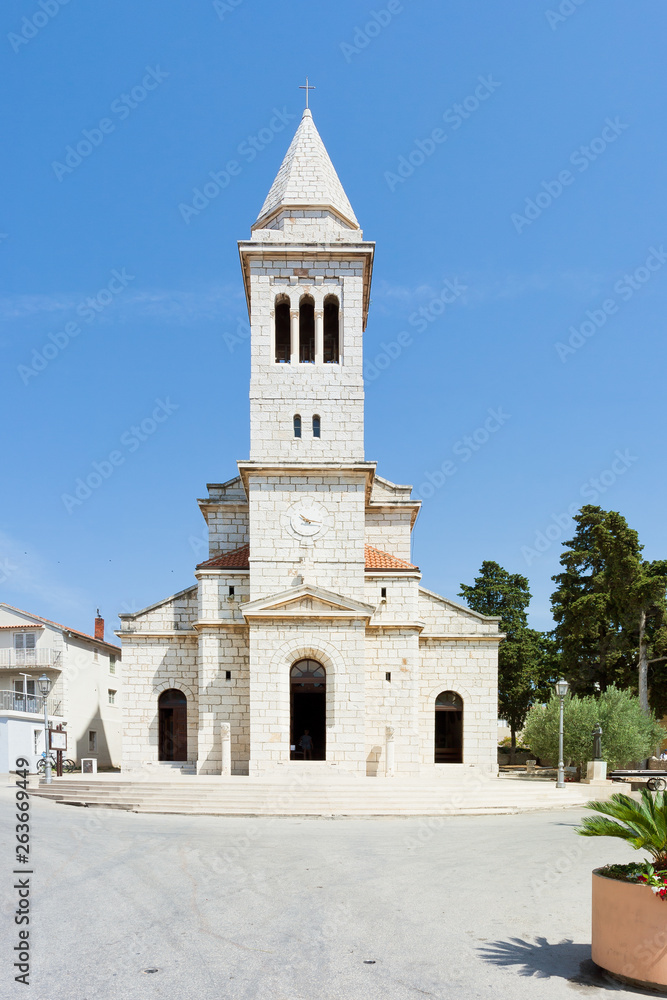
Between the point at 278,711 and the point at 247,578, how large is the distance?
516cm

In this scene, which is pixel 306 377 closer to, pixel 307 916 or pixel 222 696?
pixel 222 696

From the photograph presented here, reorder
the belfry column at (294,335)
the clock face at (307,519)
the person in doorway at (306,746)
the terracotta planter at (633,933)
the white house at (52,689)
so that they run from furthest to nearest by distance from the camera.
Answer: the white house at (52,689), the belfry column at (294,335), the clock face at (307,519), the person in doorway at (306,746), the terracotta planter at (633,933)

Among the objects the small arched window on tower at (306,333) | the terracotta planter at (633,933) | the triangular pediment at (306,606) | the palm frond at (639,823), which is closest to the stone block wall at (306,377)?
the small arched window on tower at (306,333)

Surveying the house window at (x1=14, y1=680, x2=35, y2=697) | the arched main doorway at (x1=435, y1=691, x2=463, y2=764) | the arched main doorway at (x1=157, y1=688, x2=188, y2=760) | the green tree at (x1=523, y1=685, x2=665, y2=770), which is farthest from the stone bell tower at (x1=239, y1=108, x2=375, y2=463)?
the house window at (x1=14, y1=680, x2=35, y2=697)

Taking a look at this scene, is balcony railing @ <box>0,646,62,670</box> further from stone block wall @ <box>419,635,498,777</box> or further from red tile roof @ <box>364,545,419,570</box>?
stone block wall @ <box>419,635,498,777</box>

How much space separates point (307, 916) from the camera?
1058 centimetres

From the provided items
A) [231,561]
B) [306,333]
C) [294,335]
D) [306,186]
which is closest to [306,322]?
[306,333]

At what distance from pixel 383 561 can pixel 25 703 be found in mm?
19352

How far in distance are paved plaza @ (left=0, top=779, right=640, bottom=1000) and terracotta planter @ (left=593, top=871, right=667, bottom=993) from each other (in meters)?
0.25

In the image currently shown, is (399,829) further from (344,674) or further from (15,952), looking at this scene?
(15,952)

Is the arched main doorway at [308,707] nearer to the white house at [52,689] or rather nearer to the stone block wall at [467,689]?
the stone block wall at [467,689]

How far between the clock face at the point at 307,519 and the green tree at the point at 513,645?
19971 millimetres

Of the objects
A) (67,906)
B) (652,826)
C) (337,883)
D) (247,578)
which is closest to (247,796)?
(247,578)

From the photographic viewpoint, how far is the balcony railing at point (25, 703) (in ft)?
131
